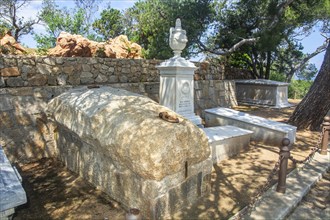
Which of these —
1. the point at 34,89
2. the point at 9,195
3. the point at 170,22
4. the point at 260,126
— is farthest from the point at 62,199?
the point at 170,22

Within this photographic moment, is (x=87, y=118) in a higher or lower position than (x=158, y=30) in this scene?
lower

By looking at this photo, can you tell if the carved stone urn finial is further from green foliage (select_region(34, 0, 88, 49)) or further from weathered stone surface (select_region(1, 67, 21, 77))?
green foliage (select_region(34, 0, 88, 49))

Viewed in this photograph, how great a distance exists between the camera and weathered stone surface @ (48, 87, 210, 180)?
7.64ft

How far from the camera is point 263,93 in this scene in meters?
10.3

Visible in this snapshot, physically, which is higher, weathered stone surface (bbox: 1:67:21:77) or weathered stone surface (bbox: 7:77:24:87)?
weathered stone surface (bbox: 1:67:21:77)

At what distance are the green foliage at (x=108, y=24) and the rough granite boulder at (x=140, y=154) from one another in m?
16.5

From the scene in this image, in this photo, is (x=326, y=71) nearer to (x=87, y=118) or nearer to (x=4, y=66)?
(x=87, y=118)

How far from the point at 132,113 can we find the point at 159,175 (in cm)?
84

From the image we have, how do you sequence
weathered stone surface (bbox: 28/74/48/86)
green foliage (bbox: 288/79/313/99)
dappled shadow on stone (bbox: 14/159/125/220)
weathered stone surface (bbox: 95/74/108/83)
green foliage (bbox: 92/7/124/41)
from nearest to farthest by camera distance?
dappled shadow on stone (bbox: 14/159/125/220) → weathered stone surface (bbox: 28/74/48/86) → weathered stone surface (bbox: 95/74/108/83) → green foliage (bbox: 288/79/313/99) → green foliage (bbox: 92/7/124/41)

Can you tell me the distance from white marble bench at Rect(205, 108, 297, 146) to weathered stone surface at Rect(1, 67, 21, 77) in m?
4.40

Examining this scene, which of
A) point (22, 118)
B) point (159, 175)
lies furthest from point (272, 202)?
point (22, 118)

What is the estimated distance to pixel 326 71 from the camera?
589 cm

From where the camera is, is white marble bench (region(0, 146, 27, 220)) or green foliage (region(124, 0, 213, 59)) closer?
white marble bench (region(0, 146, 27, 220))

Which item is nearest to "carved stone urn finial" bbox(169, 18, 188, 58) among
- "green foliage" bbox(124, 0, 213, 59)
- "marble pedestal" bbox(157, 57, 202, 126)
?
"marble pedestal" bbox(157, 57, 202, 126)
